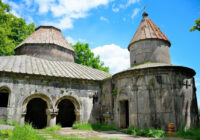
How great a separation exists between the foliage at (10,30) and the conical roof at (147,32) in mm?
15234

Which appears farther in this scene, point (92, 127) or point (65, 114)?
point (65, 114)

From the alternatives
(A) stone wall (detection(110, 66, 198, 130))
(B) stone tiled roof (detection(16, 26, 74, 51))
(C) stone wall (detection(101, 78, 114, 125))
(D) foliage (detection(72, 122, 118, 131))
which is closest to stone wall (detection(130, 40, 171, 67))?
(A) stone wall (detection(110, 66, 198, 130))

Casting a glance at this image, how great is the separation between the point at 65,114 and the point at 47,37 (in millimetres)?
8339

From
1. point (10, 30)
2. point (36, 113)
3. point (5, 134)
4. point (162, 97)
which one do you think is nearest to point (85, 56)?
point (10, 30)

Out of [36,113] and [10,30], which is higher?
[10,30]

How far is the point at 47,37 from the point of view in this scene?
17.1 meters

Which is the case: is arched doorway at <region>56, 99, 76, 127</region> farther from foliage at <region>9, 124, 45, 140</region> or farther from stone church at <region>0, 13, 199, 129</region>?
foliage at <region>9, 124, 45, 140</region>

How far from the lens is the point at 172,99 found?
8883 millimetres

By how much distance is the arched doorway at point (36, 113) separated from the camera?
568 inches

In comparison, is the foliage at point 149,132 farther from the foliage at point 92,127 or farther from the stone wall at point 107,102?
the stone wall at point 107,102

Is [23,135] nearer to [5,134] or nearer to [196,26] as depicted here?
[5,134]

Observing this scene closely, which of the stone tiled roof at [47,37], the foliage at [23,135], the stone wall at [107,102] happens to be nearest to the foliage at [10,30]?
the stone tiled roof at [47,37]

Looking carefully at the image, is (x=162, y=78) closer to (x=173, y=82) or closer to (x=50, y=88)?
(x=173, y=82)

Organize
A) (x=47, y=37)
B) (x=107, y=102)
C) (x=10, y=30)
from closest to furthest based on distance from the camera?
(x=107, y=102) → (x=47, y=37) → (x=10, y=30)
